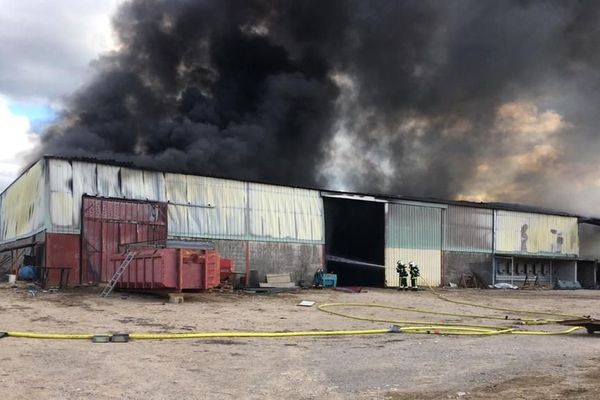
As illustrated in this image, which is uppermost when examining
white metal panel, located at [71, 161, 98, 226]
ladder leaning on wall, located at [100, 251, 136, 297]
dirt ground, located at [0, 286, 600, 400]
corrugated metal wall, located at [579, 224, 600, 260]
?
white metal panel, located at [71, 161, 98, 226]

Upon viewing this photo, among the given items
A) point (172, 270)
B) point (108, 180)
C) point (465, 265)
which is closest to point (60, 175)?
point (108, 180)

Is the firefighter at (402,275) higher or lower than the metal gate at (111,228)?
lower

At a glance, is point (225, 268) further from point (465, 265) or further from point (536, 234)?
point (536, 234)

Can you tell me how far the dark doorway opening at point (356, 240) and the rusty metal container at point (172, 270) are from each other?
12226 millimetres

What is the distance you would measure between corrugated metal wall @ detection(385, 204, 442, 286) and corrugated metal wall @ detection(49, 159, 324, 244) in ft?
15.3

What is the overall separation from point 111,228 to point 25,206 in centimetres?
534

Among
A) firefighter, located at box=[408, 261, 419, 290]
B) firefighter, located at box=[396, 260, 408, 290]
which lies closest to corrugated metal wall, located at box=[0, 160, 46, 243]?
firefighter, located at box=[396, 260, 408, 290]

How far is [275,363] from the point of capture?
919 centimetres

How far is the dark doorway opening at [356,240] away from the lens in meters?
31.4

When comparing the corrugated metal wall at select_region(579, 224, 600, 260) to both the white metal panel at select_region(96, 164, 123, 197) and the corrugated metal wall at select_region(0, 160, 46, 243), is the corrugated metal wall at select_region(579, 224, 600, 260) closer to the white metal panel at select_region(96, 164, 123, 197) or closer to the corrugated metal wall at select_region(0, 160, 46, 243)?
the white metal panel at select_region(96, 164, 123, 197)

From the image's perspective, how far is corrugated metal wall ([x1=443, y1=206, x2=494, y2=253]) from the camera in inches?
1335

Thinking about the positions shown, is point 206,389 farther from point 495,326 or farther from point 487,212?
point 487,212

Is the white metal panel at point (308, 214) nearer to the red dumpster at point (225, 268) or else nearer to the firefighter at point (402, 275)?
the firefighter at point (402, 275)

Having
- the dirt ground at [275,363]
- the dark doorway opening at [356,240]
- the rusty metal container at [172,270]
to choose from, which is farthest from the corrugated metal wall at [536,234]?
the dirt ground at [275,363]
